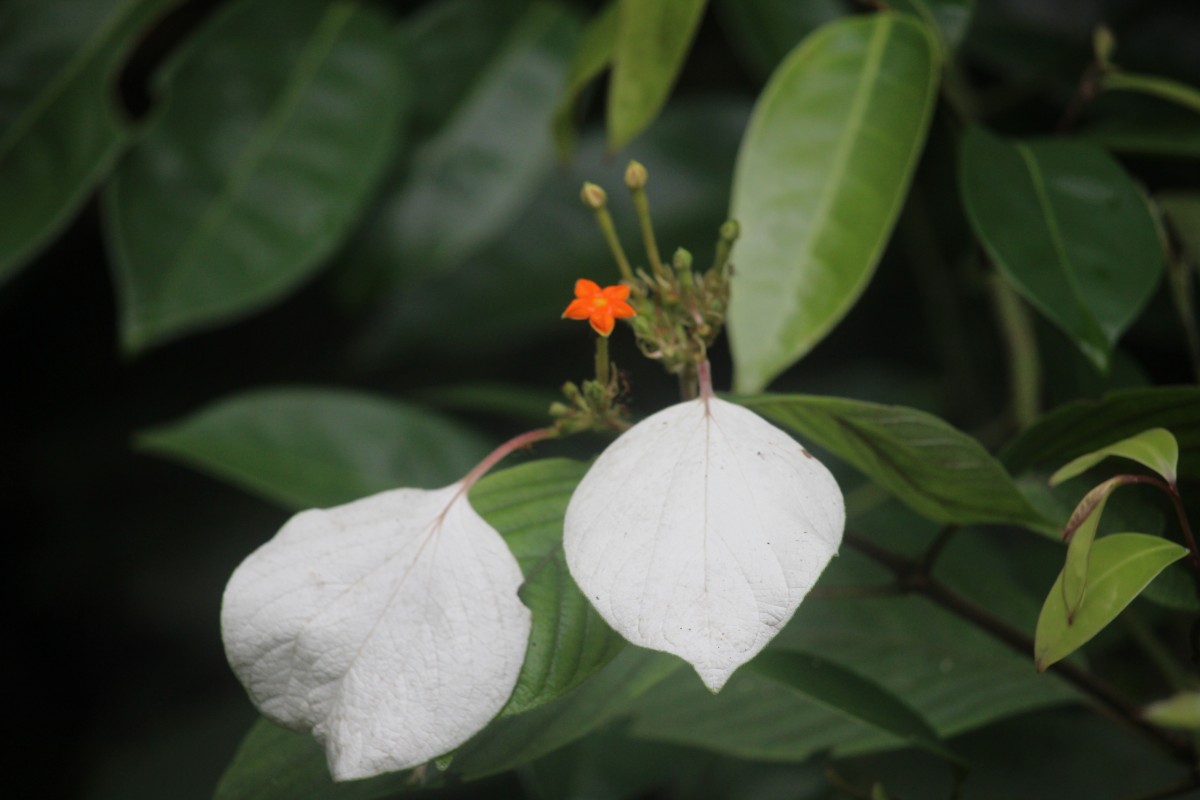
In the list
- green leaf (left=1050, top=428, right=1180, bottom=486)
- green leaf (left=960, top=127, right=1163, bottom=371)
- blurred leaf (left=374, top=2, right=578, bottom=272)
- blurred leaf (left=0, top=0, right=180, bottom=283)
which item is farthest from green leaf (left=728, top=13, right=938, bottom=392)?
blurred leaf (left=0, top=0, right=180, bottom=283)

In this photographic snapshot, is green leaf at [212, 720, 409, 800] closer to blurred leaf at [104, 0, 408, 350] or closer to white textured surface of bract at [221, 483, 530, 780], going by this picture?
white textured surface of bract at [221, 483, 530, 780]

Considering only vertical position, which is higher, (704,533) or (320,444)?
(704,533)

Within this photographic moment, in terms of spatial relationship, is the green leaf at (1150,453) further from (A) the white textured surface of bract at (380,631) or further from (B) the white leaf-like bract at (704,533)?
(A) the white textured surface of bract at (380,631)

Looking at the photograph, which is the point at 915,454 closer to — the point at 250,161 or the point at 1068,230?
the point at 1068,230

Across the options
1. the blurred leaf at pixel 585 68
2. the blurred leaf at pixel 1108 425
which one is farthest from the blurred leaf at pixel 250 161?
the blurred leaf at pixel 1108 425

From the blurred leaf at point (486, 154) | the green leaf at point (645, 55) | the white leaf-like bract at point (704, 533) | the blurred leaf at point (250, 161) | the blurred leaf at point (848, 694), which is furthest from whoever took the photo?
the blurred leaf at point (486, 154)

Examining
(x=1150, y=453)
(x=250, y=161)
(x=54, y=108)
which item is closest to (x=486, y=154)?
(x=250, y=161)
